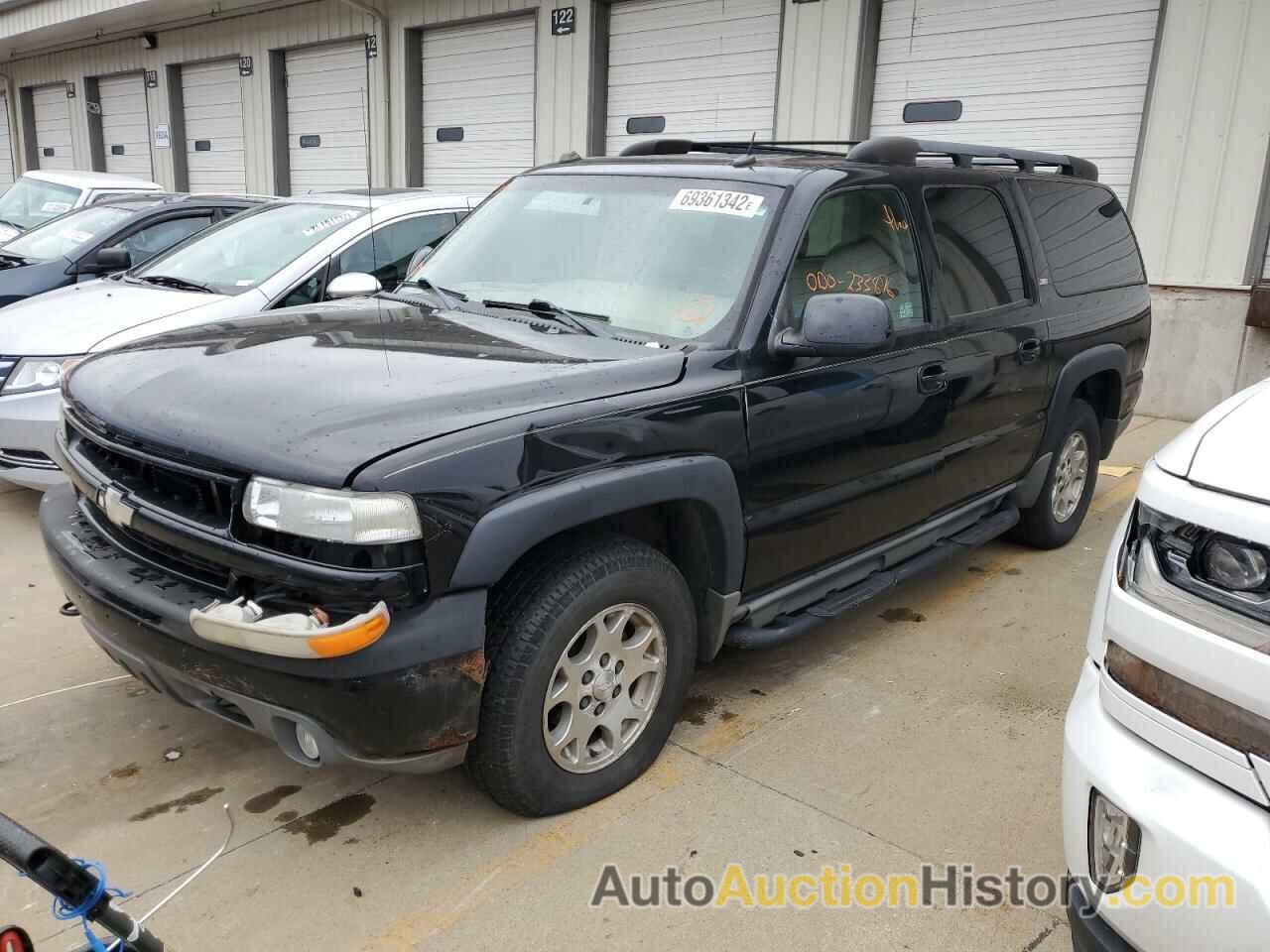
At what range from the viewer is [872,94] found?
1004 cm

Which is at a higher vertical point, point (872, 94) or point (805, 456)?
point (872, 94)

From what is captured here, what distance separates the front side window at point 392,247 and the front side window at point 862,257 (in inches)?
120

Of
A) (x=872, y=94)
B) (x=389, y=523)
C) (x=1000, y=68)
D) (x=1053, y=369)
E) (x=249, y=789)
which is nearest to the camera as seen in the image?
(x=389, y=523)

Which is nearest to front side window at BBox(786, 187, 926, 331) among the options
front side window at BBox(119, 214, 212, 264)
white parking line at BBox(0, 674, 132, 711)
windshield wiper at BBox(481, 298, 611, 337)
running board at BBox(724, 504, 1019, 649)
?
windshield wiper at BBox(481, 298, 611, 337)

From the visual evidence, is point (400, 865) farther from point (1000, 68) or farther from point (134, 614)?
point (1000, 68)

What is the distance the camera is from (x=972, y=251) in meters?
4.14

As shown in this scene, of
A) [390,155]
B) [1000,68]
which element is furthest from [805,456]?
[390,155]

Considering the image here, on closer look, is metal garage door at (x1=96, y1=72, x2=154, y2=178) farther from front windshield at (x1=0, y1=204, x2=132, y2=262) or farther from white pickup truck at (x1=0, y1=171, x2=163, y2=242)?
front windshield at (x1=0, y1=204, x2=132, y2=262)

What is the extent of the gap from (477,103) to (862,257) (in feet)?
36.3

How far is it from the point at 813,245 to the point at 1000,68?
7096 millimetres

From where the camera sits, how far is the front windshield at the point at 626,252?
3.26 meters

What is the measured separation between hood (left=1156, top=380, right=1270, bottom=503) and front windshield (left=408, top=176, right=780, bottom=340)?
1464 mm

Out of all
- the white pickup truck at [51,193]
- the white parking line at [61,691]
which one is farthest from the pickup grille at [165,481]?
the white pickup truck at [51,193]

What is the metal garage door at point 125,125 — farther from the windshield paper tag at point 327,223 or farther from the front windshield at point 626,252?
the front windshield at point 626,252
